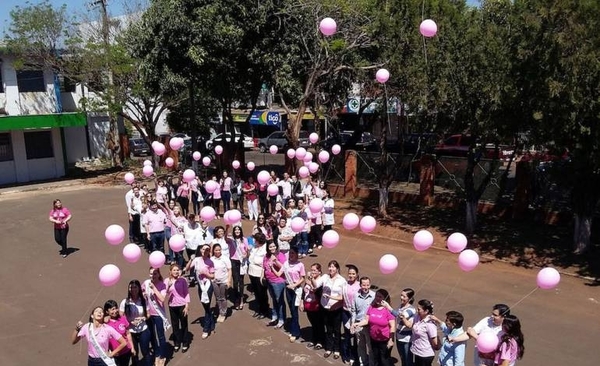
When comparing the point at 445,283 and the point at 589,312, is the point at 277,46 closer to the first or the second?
the point at 445,283

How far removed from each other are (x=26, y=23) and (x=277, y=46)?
12295mm

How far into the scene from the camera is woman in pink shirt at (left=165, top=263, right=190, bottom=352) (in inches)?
272

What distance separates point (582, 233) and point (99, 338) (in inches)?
390

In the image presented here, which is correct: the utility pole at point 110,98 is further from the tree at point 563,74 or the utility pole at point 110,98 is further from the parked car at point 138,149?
the tree at point 563,74

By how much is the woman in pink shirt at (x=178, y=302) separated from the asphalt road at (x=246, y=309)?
0.28m

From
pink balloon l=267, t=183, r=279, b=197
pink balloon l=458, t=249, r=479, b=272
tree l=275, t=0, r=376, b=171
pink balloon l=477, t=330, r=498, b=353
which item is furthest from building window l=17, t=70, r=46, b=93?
pink balloon l=477, t=330, r=498, b=353

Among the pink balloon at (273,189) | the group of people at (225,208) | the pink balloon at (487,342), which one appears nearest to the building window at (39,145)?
the group of people at (225,208)

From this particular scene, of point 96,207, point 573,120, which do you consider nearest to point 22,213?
point 96,207

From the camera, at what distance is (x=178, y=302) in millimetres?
7031

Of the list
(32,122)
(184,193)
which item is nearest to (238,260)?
(184,193)

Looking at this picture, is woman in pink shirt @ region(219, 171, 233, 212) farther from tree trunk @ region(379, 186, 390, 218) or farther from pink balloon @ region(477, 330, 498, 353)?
pink balloon @ region(477, 330, 498, 353)

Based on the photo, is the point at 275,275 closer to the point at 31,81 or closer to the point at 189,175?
the point at 189,175

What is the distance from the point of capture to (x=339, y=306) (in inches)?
267

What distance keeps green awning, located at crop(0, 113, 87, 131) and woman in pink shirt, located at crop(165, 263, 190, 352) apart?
687 inches
